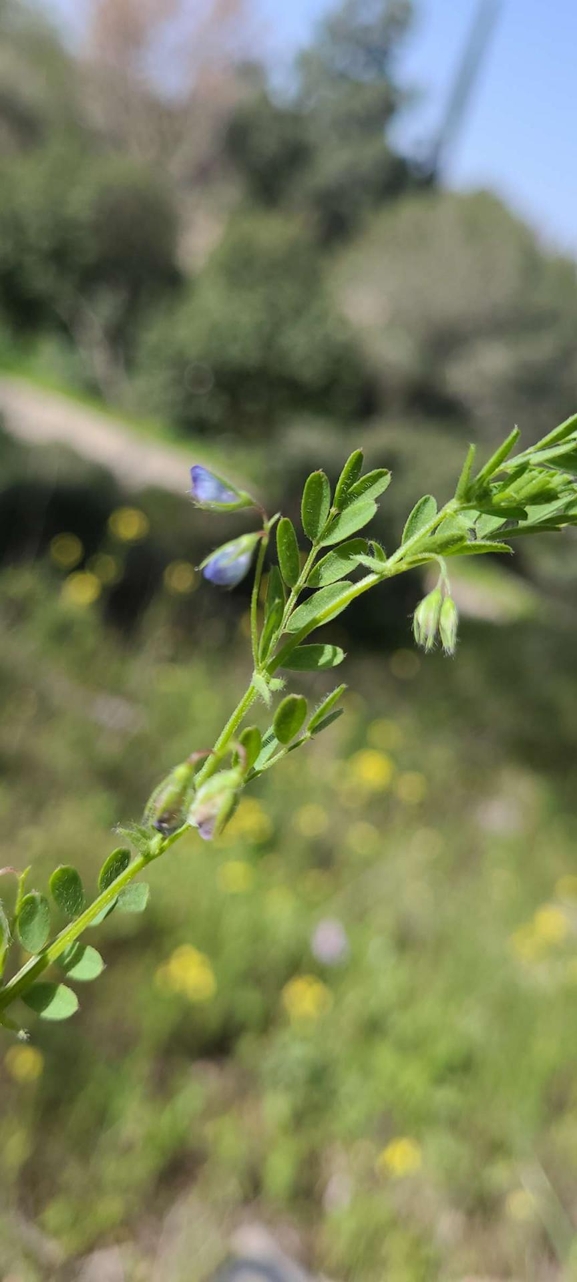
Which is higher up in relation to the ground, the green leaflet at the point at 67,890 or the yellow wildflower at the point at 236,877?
the green leaflet at the point at 67,890

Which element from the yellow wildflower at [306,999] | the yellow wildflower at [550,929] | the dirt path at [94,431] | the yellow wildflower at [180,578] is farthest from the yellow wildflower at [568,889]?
the dirt path at [94,431]

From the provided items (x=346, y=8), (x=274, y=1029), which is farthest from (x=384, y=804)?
(x=346, y=8)

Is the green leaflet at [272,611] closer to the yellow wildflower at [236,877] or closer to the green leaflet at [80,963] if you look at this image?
the green leaflet at [80,963]

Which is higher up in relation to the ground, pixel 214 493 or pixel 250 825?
A: pixel 214 493

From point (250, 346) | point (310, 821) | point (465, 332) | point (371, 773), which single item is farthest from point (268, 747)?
point (465, 332)

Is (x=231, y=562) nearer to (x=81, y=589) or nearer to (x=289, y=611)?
(x=289, y=611)

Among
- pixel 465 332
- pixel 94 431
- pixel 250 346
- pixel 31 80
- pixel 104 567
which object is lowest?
pixel 465 332
